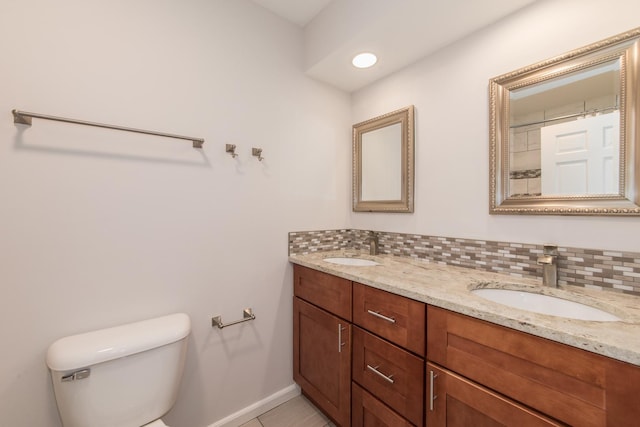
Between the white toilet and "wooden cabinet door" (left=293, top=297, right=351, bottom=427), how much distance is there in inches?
27.6

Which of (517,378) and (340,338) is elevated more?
(517,378)

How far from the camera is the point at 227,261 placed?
59.1 inches

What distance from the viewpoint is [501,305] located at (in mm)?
877

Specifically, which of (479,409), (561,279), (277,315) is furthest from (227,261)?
(561,279)

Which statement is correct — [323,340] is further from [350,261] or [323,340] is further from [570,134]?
[570,134]

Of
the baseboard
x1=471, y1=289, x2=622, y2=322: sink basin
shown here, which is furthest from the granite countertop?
the baseboard

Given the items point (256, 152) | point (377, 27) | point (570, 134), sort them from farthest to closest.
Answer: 1. point (256, 152)
2. point (377, 27)
3. point (570, 134)

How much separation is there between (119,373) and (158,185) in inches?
31.3

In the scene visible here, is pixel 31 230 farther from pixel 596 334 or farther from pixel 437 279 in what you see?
pixel 596 334

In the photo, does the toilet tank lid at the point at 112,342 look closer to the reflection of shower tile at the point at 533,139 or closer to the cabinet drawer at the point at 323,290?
the cabinet drawer at the point at 323,290

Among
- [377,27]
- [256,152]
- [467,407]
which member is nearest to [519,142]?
[377,27]

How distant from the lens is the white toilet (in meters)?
0.94

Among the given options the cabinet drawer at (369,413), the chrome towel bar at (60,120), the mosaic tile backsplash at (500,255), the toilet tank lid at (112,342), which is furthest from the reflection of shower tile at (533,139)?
the toilet tank lid at (112,342)

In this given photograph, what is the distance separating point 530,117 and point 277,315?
173cm
